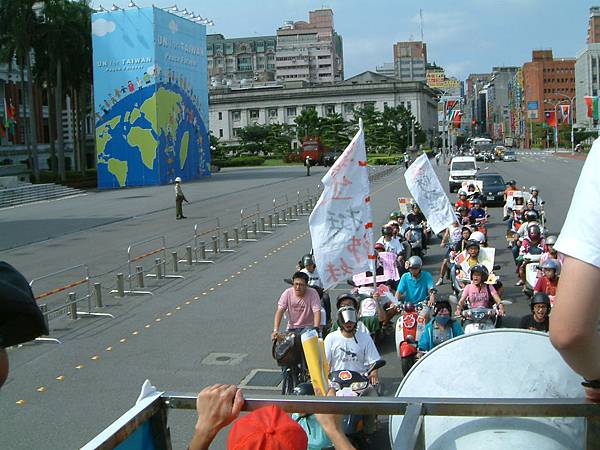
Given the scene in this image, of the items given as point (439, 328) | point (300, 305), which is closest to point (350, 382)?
point (439, 328)

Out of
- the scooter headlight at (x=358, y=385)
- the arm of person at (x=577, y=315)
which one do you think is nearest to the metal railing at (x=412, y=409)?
the arm of person at (x=577, y=315)

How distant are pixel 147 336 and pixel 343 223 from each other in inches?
186

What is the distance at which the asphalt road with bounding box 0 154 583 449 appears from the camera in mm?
9320

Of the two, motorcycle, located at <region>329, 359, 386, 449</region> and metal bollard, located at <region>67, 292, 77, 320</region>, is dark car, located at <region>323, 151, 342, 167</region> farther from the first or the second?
motorcycle, located at <region>329, 359, 386, 449</region>

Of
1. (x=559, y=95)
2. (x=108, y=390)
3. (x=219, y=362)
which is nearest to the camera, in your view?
(x=108, y=390)

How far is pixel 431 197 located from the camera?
52.1ft

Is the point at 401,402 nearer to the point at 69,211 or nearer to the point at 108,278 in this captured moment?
the point at 108,278

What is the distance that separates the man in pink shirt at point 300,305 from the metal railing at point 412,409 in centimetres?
749

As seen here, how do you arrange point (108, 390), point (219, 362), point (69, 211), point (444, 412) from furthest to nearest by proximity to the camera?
point (69, 211)
point (219, 362)
point (108, 390)
point (444, 412)

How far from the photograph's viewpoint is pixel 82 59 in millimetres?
64125

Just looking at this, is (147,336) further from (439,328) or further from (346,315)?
(346,315)

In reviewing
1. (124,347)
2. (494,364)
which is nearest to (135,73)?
(124,347)

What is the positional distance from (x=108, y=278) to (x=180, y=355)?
8526mm

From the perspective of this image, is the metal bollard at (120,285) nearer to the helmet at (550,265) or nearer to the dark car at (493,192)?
the helmet at (550,265)
